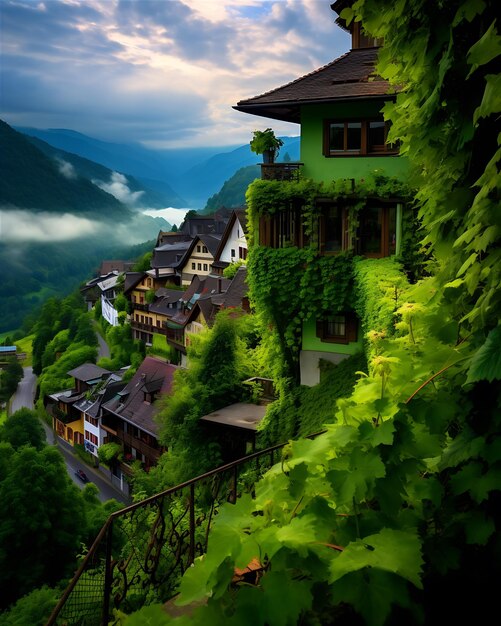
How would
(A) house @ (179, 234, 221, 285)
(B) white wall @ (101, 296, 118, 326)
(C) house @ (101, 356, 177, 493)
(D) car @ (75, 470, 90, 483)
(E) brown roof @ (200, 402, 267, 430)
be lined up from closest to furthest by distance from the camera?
(E) brown roof @ (200, 402, 267, 430) < (C) house @ (101, 356, 177, 493) < (D) car @ (75, 470, 90, 483) < (A) house @ (179, 234, 221, 285) < (B) white wall @ (101, 296, 118, 326)

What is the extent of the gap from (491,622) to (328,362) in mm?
15973

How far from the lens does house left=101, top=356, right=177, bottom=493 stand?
4259 centimetres

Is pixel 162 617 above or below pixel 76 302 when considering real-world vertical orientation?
above

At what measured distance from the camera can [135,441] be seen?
44625 millimetres

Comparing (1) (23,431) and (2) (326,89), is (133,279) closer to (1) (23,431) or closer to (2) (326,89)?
(1) (23,431)

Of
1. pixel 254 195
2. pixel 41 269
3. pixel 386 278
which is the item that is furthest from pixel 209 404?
pixel 41 269

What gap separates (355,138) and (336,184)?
4.97 feet

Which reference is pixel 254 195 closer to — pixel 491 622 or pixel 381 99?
pixel 381 99

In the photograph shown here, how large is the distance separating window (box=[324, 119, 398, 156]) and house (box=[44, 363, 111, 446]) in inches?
1864

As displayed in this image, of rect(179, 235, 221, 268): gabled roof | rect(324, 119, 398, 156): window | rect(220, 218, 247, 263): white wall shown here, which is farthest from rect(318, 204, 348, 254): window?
rect(179, 235, 221, 268): gabled roof

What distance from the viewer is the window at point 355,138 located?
671 inches

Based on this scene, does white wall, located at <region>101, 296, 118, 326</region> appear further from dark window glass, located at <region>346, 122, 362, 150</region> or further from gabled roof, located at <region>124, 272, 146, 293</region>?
dark window glass, located at <region>346, 122, 362, 150</region>

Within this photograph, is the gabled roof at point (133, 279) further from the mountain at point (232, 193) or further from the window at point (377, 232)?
the mountain at point (232, 193)

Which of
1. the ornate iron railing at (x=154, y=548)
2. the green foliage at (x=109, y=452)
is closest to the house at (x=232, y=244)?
the green foliage at (x=109, y=452)
